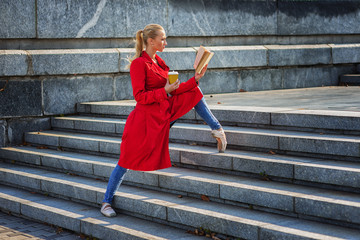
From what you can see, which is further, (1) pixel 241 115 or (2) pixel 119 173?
(1) pixel 241 115

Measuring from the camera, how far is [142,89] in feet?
19.4

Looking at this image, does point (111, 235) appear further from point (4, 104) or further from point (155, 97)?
point (4, 104)

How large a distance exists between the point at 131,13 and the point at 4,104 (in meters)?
2.76

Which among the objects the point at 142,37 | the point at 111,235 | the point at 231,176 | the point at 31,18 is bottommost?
the point at 111,235

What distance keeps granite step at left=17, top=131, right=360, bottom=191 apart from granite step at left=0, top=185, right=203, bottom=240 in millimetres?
739

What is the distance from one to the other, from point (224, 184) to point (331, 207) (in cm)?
122

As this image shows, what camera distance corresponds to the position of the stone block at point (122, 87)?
1046 centimetres

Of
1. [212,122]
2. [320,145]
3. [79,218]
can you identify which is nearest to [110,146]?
[79,218]

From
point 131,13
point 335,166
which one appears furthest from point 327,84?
point 335,166

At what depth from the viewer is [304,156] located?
623 centimetres

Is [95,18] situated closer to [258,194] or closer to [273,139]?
[273,139]

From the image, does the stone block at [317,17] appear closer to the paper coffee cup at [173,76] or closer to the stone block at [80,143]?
the stone block at [80,143]

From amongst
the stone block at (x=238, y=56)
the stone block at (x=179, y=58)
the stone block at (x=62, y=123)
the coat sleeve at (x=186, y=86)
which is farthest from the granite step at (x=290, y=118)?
the stone block at (x=238, y=56)

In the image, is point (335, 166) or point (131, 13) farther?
point (131, 13)
